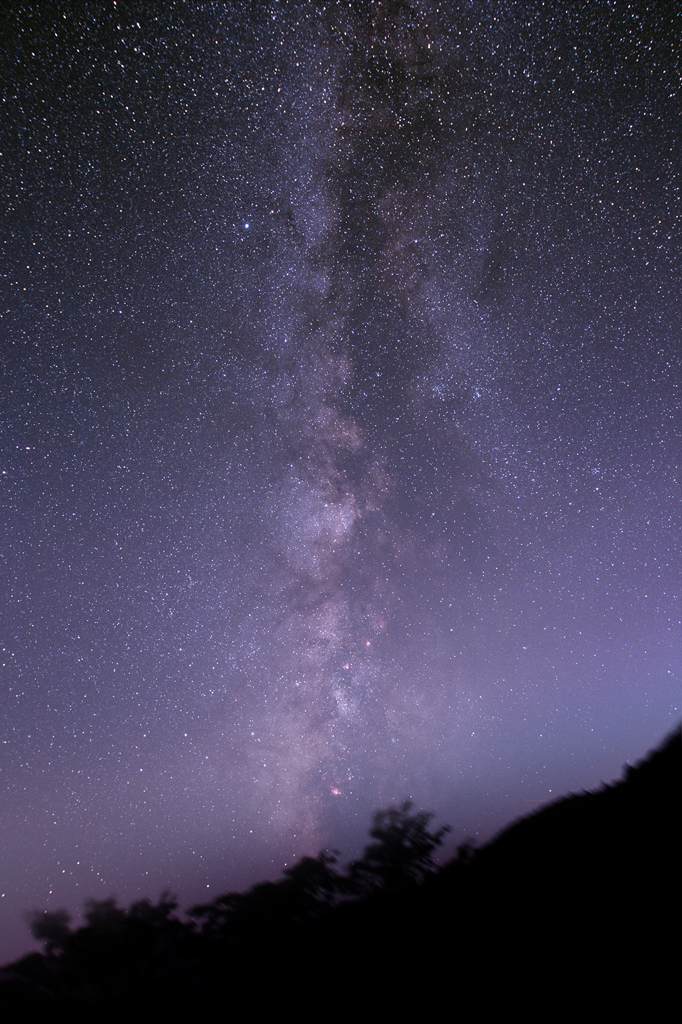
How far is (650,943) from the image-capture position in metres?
4.46

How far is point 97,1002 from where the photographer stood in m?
13.7

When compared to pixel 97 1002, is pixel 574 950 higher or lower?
lower

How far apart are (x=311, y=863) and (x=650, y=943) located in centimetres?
1746

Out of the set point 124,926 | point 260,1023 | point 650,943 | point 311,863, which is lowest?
point 650,943

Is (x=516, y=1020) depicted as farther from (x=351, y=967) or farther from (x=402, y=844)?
(x=402, y=844)

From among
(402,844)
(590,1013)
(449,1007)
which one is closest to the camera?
(590,1013)

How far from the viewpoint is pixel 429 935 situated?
854 cm

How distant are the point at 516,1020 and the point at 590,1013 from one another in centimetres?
103

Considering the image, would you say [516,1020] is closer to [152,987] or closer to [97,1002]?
[152,987]

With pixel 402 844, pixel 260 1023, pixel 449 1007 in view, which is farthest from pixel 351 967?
pixel 402 844

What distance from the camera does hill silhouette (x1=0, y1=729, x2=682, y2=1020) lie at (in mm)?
4840

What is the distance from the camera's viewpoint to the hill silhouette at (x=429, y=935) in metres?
4.84

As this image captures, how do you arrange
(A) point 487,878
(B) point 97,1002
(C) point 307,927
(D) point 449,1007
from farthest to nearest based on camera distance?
(C) point 307,927, (B) point 97,1002, (A) point 487,878, (D) point 449,1007

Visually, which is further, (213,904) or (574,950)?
(213,904)
